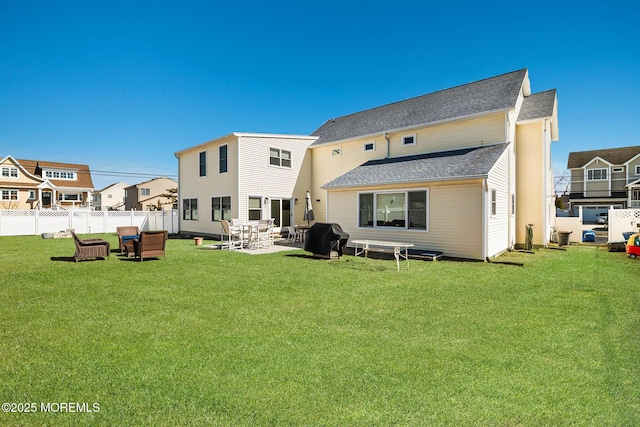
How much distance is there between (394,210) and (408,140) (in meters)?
4.84

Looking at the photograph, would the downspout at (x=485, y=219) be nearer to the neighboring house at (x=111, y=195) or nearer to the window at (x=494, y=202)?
the window at (x=494, y=202)

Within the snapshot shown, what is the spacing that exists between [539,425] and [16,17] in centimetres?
2118

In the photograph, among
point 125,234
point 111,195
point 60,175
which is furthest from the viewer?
point 111,195

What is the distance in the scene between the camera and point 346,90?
2288cm

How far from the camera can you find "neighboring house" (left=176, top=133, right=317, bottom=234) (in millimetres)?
16469

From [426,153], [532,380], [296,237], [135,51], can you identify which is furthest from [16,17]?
[532,380]

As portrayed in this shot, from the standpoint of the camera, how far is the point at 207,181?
1897 centimetres

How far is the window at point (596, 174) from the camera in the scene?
1421 inches

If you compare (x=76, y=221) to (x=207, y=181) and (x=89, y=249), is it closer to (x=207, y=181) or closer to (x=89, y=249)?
(x=207, y=181)

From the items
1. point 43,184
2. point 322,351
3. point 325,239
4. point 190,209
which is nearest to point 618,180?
point 325,239

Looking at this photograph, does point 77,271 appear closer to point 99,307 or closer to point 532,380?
point 99,307

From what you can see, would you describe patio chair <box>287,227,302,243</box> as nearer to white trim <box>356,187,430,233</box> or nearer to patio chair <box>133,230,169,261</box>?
white trim <box>356,187,430,233</box>

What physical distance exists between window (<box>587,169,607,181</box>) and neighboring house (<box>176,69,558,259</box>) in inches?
1067

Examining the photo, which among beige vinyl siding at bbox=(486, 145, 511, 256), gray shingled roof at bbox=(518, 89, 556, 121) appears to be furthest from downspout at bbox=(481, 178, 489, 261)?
gray shingled roof at bbox=(518, 89, 556, 121)
